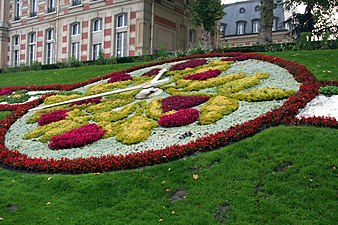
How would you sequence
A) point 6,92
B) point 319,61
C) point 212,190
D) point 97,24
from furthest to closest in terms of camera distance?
point 97,24, point 6,92, point 319,61, point 212,190

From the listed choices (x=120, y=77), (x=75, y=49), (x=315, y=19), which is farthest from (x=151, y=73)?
(x=75, y=49)

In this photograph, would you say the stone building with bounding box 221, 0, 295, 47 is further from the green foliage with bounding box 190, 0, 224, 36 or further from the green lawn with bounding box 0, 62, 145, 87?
the green lawn with bounding box 0, 62, 145, 87

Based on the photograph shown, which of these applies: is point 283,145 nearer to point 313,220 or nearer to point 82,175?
point 313,220

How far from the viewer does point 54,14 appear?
126 ft

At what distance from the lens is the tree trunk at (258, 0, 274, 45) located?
2391 centimetres

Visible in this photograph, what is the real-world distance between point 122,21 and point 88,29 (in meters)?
3.38

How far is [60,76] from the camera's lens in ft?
78.8

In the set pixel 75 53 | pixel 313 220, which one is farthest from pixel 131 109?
pixel 75 53

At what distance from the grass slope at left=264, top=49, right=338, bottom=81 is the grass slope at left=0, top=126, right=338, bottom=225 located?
502cm

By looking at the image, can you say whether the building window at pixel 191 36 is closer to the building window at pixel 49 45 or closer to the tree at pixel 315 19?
the tree at pixel 315 19

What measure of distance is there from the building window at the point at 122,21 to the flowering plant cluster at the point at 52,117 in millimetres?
19625

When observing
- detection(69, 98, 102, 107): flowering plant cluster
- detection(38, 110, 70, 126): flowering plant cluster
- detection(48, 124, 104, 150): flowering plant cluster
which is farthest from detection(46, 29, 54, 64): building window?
detection(48, 124, 104, 150): flowering plant cluster

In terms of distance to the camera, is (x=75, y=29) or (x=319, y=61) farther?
(x=75, y=29)

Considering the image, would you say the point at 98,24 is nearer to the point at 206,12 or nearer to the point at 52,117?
the point at 206,12
